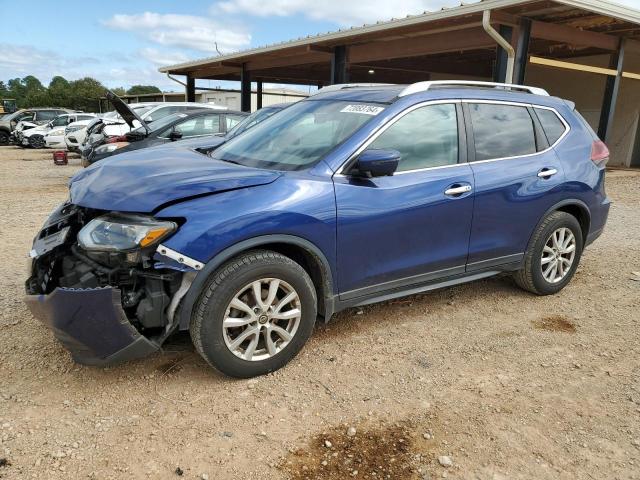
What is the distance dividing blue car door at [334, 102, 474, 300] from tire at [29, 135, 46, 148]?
22.6m

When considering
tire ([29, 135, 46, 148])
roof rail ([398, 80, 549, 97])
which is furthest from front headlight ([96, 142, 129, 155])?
tire ([29, 135, 46, 148])

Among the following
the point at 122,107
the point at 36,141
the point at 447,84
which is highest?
the point at 447,84

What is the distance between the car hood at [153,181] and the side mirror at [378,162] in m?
0.53

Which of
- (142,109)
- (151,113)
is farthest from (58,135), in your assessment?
(151,113)

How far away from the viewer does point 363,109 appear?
141 inches

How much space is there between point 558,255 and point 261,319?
288cm

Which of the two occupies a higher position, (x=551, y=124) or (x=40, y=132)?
(x=551, y=124)

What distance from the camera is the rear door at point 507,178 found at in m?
3.83

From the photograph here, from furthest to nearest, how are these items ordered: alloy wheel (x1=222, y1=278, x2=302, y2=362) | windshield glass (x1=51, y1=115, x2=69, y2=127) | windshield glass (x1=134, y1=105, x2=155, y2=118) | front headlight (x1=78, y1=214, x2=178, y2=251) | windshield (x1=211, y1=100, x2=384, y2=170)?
windshield glass (x1=51, y1=115, x2=69, y2=127)
windshield glass (x1=134, y1=105, x2=155, y2=118)
windshield (x1=211, y1=100, x2=384, y2=170)
alloy wheel (x1=222, y1=278, x2=302, y2=362)
front headlight (x1=78, y1=214, x2=178, y2=251)

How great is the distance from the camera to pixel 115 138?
966 cm

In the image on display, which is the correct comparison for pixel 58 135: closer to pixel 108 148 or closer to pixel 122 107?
pixel 108 148

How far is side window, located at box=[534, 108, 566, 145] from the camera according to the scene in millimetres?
4309

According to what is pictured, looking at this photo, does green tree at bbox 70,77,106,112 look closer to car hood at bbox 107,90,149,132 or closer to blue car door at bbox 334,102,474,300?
car hood at bbox 107,90,149,132

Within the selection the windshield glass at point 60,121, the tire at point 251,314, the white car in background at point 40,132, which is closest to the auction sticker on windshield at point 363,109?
the tire at point 251,314
